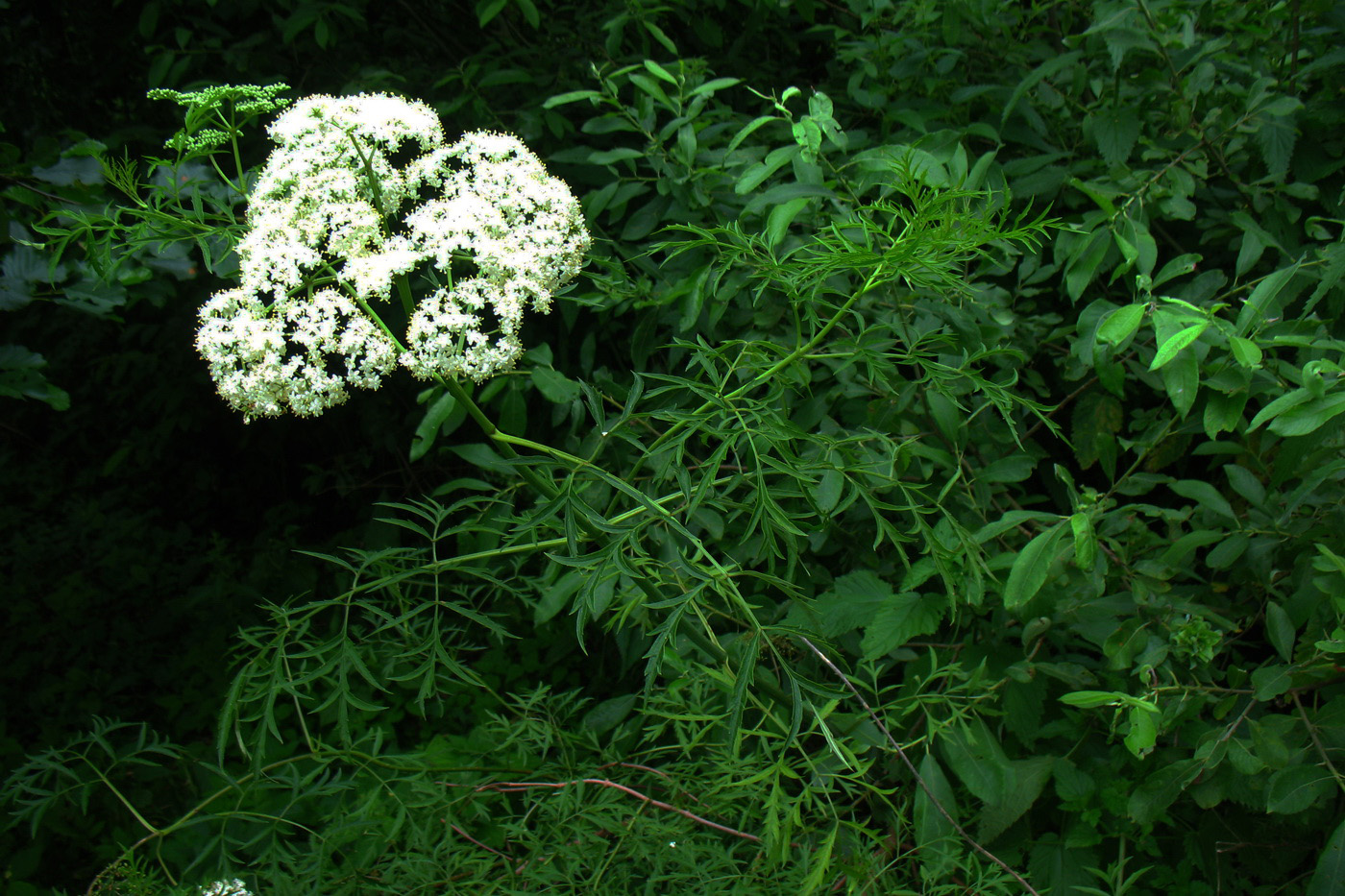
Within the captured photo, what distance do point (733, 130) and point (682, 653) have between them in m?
1.44

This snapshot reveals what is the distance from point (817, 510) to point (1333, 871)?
975 mm

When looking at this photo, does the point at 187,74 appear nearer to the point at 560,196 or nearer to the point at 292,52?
the point at 292,52

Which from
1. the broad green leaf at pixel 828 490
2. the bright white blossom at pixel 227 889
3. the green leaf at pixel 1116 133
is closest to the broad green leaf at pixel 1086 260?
the green leaf at pixel 1116 133

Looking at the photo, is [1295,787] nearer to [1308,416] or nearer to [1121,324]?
[1308,416]

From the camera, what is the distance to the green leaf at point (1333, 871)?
1468 mm

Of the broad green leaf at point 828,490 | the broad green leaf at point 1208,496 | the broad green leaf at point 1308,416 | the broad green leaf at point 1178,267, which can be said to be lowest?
the broad green leaf at point 1208,496

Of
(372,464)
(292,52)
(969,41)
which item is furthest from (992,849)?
(292,52)

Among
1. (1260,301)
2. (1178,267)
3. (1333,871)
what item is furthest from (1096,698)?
(1178,267)

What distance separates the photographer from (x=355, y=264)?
1.19 m

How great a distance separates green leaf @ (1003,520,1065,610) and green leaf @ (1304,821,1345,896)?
1.90 ft

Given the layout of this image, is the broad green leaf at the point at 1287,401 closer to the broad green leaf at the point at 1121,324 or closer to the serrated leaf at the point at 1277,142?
the broad green leaf at the point at 1121,324

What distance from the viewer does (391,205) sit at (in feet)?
4.29

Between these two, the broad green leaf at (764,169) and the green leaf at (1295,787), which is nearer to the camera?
the green leaf at (1295,787)

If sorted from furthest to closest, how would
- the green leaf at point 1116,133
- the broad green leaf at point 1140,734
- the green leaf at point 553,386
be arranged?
the green leaf at point 1116,133 < the green leaf at point 553,386 < the broad green leaf at point 1140,734
